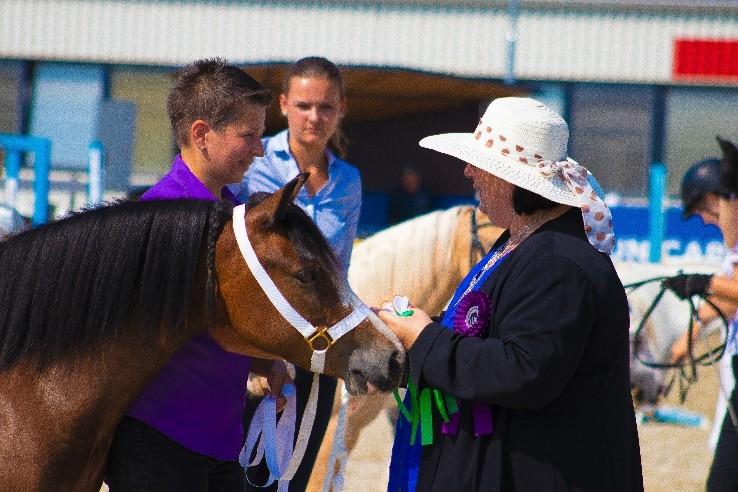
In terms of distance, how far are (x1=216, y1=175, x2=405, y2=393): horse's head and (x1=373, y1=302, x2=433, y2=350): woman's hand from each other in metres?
0.05

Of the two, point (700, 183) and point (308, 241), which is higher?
point (700, 183)

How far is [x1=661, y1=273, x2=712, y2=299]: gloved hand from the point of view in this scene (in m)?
4.37

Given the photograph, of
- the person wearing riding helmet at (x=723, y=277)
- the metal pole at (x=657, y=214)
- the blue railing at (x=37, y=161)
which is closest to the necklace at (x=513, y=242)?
the person wearing riding helmet at (x=723, y=277)

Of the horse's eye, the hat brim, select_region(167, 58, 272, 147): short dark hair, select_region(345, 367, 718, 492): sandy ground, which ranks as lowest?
select_region(345, 367, 718, 492): sandy ground

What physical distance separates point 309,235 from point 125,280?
429mm

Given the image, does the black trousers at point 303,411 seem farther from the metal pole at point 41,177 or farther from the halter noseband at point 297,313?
the metal pole at point 41,177

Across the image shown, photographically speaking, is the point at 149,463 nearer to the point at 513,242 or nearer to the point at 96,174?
the point at 513,242

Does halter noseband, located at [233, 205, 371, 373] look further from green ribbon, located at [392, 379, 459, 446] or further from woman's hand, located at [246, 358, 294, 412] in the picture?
woman's hand, located at [246, 358, 294, 412]

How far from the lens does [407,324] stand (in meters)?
2.42

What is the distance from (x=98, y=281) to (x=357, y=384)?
632 millimetres

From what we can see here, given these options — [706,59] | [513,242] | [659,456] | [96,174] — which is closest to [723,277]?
[513,242]

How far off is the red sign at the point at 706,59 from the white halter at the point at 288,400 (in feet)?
46.6

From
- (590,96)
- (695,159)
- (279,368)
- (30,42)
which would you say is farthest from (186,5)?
(279,368)

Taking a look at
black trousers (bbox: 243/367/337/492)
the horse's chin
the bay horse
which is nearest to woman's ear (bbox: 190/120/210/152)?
the bay horse
